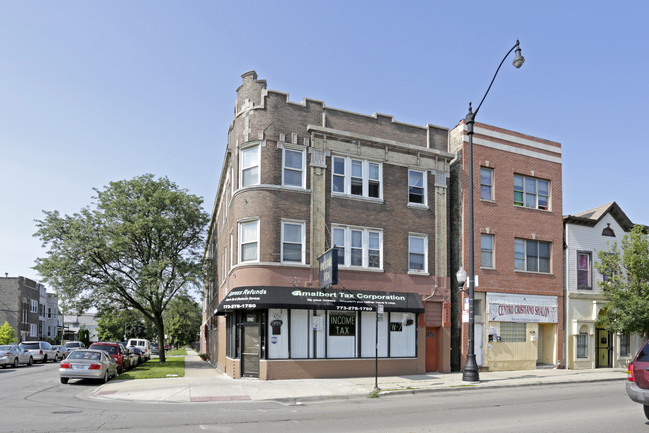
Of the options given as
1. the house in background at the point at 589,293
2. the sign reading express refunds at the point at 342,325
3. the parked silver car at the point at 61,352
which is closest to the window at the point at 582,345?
the house in background at the point at 589,293

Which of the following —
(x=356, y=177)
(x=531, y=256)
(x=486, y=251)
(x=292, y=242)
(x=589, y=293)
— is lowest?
(x=589, y=293)

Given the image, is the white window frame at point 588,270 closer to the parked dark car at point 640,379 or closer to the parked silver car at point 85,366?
the parked dark car at point 640,379

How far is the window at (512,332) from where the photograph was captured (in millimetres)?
25922

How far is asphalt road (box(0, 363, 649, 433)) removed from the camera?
1127 centimetres

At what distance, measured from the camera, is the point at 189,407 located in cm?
1485

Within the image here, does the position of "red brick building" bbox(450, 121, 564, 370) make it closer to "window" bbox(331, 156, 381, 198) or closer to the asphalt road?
"window" bbox(331, 156, 381, 198)

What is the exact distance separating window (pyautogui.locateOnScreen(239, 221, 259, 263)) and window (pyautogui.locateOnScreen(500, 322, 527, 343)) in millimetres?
12166

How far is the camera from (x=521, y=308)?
1039 inches

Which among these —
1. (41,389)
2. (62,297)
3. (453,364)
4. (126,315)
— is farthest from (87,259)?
(453,364)

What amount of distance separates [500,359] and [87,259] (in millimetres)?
25109

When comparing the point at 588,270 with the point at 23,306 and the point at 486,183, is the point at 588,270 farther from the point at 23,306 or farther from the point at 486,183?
the point at 23,306

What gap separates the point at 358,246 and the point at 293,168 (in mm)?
4236

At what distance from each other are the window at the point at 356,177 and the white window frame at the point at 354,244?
4.94ft

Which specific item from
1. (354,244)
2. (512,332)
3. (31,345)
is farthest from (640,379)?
(31,345)
